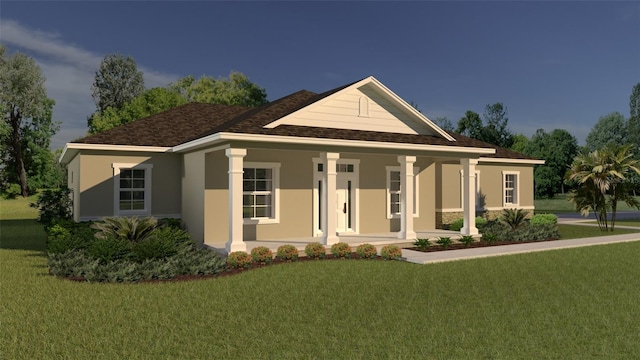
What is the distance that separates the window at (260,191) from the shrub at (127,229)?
3.65 m

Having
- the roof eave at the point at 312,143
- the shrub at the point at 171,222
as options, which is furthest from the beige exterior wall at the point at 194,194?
the roof eave at the point at 312,143

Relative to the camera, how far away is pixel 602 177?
2086cm

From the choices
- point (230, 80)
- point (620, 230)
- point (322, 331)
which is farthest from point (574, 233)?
point (230, 80)

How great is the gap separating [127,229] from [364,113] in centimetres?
846

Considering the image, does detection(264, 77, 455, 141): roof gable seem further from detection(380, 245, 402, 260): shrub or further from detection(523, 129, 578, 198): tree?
detection(523, 129, 578, 198): tree

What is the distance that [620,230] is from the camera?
22.2 m

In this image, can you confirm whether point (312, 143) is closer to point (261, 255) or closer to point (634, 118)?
point (261, 255)

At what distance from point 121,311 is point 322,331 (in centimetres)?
362

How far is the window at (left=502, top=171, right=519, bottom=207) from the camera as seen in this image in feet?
80.8

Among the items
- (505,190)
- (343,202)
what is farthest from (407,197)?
(505,190)

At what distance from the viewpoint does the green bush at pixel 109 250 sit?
11.1 metres

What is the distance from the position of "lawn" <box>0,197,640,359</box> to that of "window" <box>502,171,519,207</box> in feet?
43.6

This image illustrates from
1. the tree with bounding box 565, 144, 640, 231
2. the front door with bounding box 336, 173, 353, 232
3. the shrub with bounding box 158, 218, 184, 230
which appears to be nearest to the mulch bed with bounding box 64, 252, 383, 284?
the front door with bounding box 336, 173, 353, 232

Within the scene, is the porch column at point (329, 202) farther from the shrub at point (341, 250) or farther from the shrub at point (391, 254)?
the shrub at point (391, 254)
